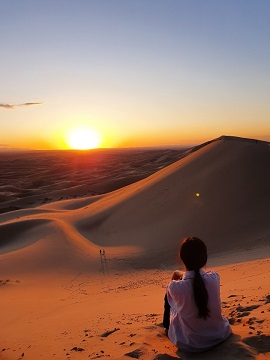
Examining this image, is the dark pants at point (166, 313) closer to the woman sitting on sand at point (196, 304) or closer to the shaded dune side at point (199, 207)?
the woman sitting on sand at point (196, 304)

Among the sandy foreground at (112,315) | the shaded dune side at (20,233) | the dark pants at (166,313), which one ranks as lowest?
the sandy foreground at (112,315)

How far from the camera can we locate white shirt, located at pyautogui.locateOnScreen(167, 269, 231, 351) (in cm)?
352

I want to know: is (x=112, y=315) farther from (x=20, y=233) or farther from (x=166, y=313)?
(x=20, y=233)

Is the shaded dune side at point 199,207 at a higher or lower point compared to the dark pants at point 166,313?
higher

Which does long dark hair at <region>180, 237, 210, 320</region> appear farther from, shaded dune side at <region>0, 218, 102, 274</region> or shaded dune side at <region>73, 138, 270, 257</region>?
shaded dune side at <region>73, 138, 270, 257</region>

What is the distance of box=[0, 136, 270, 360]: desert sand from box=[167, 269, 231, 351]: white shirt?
0.09 m

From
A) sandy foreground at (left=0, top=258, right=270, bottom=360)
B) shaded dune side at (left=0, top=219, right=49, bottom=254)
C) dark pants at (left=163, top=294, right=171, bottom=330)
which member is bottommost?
sandy foreground at (left=0, top=258, right=270, bottom=360)

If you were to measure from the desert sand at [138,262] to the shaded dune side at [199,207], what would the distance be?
37 mm

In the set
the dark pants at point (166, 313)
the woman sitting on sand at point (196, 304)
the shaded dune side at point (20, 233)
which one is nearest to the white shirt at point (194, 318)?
the woman sitting on sand at point (196, 304)

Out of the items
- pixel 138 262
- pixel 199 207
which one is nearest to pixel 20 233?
pixel 138 262

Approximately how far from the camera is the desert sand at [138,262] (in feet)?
13.5

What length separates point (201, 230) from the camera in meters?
11.5

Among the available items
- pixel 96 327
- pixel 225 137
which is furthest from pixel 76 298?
pixel 225 137

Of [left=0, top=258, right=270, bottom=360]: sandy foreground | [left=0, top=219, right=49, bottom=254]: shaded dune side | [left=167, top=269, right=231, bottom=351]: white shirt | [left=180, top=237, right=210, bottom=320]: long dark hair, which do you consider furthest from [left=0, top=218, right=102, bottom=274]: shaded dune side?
[left=180, top=237, right=210, bottom=320]: long dark hair
